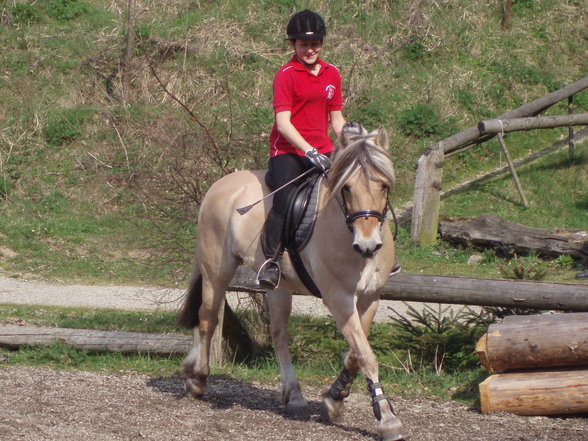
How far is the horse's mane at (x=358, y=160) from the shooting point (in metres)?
5.45

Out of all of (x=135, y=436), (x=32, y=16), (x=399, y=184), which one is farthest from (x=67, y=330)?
(x=32, y=16)

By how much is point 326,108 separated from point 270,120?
8042 millimetres

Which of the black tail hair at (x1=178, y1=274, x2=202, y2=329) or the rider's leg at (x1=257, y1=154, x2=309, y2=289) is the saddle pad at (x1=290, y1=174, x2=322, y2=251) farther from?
the black tail hair at (x1=178, y1=274, x2=202, y2=329)

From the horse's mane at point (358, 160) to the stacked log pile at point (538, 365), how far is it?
1680 mm

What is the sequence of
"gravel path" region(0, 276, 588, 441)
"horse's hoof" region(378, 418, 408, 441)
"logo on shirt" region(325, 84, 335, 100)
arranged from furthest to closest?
"logo on shirt" region(325, 84, 335, 100)
"gravel path" region(0, 276, 588, 441)
"horse's hoof" region(378, 418, 408, 441)

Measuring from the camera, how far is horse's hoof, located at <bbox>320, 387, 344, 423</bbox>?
6082mm

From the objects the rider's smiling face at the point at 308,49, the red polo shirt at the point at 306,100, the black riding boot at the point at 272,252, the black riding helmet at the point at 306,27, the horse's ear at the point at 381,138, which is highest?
the black riding helmet at the point at 306,27

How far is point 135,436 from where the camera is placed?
18.1ft

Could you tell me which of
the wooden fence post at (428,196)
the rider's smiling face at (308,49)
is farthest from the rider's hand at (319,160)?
the wooden fence post at (428,196)

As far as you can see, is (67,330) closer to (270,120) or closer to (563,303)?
(563,303)

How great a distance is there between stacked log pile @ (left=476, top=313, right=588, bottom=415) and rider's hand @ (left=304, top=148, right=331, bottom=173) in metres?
1.76

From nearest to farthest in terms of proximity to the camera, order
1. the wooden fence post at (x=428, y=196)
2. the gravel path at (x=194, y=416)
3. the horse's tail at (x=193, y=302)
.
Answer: the gravel path at (x=194, y=416), the horse's tail at (x=193, y=302), the wooden fence post at (x=428, y=196)

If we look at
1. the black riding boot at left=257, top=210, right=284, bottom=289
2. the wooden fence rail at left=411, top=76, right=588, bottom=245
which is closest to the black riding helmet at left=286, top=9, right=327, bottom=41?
the black riding boot at left=257, top=210, right=284, bottom=289

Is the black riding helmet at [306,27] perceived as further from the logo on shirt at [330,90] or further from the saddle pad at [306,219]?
the saddle pad at [306,219]
